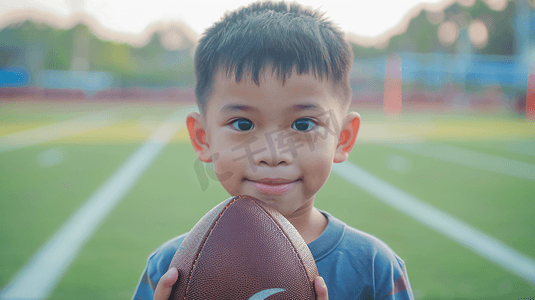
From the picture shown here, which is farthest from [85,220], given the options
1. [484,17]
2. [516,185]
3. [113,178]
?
[484,17]

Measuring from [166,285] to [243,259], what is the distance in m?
0.19

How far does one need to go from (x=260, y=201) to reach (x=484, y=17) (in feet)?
153

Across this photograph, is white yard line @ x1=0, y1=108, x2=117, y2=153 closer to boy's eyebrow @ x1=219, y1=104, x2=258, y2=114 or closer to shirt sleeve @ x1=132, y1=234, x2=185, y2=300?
shirt sleeve @ x1=132, y1=234, x2=185, y2=300

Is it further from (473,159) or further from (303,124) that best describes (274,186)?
(473,159)

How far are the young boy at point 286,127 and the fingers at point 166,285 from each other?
19 cm

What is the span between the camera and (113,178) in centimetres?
625

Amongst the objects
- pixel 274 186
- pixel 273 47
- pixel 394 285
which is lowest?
pixel 394 285

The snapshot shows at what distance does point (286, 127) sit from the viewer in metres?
1.20

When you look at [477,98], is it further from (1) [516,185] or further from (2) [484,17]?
(1) [516,185]

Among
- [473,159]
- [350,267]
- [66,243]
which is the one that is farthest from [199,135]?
[473,159]

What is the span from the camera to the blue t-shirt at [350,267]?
4.10ft

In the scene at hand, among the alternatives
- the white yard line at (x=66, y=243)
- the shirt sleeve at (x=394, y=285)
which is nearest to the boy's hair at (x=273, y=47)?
the shirt sleeve at (x=394, y=285)

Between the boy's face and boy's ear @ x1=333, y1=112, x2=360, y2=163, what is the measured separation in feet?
0.35

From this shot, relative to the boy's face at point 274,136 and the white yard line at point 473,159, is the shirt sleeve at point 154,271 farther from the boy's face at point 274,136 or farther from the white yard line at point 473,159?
the white yard line at point 473,159
